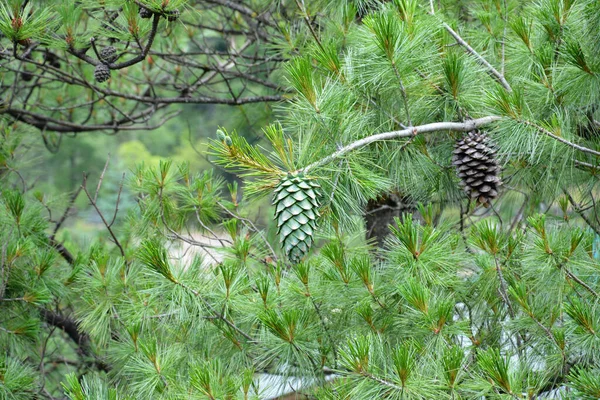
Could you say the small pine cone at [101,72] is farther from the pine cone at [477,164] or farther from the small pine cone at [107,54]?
the pine cone at [477,164]

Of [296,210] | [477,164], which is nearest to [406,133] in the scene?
[477,164]

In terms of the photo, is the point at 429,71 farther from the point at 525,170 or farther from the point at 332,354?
the point at 332,354

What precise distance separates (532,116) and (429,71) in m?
0.29

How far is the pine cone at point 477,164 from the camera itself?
1.63 metres

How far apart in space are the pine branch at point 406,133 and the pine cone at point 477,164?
0.08ft

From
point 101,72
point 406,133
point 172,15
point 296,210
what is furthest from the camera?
point 101,72

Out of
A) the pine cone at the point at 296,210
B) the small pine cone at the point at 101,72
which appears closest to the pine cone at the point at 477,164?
the pine cone at the point at 296,210

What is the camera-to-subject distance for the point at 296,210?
138 cm

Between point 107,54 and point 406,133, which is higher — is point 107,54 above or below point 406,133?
above

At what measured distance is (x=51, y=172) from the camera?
14.0 m

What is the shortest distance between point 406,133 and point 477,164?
0.20 meters

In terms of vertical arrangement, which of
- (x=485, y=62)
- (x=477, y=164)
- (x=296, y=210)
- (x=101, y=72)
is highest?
(x=101, y=72)

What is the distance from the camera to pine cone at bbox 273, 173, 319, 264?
1.38 meters

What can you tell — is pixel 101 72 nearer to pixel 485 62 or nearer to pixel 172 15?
pixel 172 15
